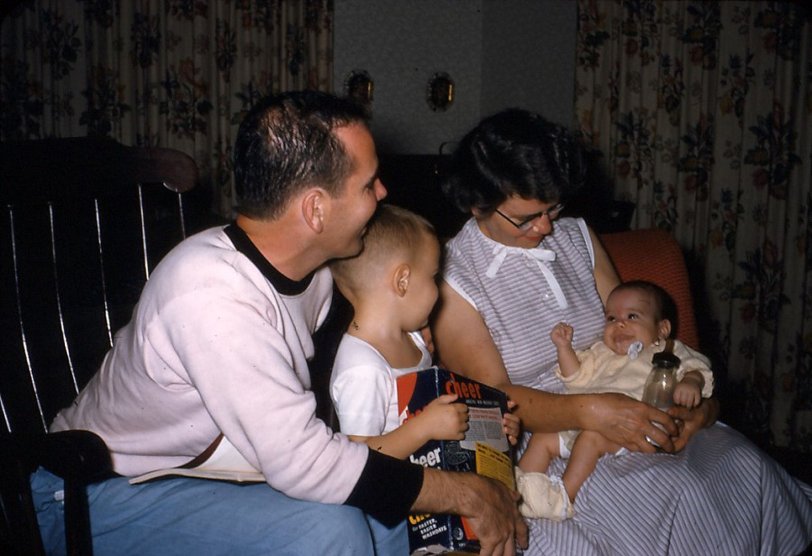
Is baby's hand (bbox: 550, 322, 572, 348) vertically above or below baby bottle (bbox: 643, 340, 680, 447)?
above

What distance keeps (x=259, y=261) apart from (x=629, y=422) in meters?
0.84

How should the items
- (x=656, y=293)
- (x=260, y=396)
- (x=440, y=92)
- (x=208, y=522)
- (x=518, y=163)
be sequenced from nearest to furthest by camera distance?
(x=260, y=396) → (x=208, y=522) → (x=518, y=163) → (x=656, y=293) → (x=440, y=92)

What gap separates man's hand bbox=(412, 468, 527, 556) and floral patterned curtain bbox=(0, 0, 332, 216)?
2591mm

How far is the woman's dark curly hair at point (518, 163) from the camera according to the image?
5.41 ft

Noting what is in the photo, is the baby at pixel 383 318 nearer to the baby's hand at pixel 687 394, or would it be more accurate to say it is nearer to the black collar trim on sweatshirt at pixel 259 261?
the black collar trim on sweatshirt at pixel 259 261

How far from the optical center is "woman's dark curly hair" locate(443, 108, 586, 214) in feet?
5.41

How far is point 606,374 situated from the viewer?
5.57ft

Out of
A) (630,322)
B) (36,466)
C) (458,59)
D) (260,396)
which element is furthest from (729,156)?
(36,466)

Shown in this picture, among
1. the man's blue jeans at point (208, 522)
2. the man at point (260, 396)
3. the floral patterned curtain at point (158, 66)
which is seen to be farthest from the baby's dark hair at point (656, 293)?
the floral patterned curtain at point (158, 66)

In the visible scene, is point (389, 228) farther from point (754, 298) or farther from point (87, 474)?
point (754, 298)

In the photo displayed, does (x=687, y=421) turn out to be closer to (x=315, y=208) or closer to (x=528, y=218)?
(x=528, y=218)

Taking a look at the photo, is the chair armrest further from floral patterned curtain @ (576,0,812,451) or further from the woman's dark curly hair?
floral patterned curtain @ (576,0,812,451)

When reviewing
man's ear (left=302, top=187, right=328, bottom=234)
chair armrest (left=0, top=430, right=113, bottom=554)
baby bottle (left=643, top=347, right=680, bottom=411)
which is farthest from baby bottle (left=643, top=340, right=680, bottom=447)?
chair armrest (left=0, top=430, right=113, bottom=554)

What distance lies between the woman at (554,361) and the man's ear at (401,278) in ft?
0.86
